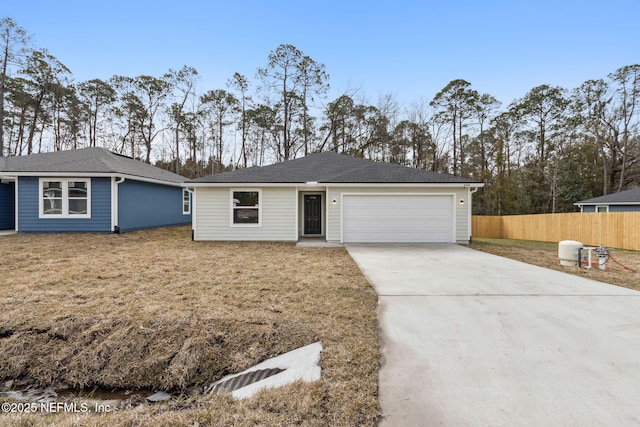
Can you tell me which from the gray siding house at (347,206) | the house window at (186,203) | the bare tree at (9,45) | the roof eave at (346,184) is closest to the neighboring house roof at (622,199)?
the gray siding house at (347,206)

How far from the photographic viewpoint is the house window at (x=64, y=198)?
441 inches

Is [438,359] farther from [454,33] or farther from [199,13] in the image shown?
[454,33]

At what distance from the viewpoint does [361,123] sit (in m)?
21.6

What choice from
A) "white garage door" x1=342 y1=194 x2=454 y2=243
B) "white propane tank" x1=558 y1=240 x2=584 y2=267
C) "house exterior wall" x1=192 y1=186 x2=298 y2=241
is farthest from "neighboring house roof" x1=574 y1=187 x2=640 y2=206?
"house exterior wall" x1=192 y1=186 x2=298 y2=241

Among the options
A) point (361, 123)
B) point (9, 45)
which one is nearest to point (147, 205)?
point (9, 45)

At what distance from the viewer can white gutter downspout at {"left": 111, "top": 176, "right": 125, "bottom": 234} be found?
37.0 feet

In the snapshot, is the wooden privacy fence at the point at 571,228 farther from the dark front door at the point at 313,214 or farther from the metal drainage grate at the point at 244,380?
the metal drainage grate at the point at 244,380

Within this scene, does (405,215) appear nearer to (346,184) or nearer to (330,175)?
(346,184)

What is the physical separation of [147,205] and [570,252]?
15219 millimetres

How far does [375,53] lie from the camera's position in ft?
52.4

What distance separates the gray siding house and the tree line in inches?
461

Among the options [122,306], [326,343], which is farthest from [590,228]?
[122,306]

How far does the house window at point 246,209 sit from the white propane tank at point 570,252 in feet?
28.9

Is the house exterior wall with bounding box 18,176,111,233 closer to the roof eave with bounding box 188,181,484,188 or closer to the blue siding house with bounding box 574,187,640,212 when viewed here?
the roof eave with bounding box 188,181,484,188
